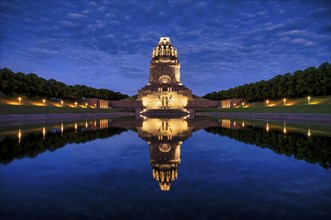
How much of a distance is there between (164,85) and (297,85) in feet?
161

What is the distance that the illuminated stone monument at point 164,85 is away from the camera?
90.2 m

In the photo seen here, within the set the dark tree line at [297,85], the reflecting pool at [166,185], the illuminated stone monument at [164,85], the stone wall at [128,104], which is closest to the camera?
the reflecting pool at [166,185]

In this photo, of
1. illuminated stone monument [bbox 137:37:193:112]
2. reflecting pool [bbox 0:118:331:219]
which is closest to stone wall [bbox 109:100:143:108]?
illuminated stone monument [bbox 137:37:193:112]

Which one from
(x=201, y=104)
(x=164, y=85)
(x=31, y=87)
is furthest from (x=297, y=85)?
(x=31, y=87)

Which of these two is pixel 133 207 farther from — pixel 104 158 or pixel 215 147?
pixel 215 147

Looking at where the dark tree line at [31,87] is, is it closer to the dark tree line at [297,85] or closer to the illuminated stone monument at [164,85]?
the illuminated stone monument at [164,85]

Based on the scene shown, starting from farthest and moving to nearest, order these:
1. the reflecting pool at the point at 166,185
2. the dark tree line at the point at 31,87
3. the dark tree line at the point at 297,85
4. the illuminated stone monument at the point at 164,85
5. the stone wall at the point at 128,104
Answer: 1. the stone wall at the point at 128,104
2. the illuminated stone monument at the point at 164,85
3. the dark tree line at the point at 297,85
4. the dark tree line at the point at 31,87
5. the reflecting pool at the point at 166,185

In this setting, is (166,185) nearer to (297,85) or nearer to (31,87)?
(31,87)

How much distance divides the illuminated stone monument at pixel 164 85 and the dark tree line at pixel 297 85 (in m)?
22.8

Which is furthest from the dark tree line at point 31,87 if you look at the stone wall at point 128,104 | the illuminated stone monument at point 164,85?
the illuminated stone monument at point 164,85

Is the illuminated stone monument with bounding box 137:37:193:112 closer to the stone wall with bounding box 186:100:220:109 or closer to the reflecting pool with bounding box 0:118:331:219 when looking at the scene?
the stone wall with bounding box 186:100:220:109

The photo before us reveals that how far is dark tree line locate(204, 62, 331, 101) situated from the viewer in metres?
54.5

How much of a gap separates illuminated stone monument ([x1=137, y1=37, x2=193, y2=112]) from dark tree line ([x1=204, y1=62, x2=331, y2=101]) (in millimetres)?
22756

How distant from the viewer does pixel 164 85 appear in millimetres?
99125
